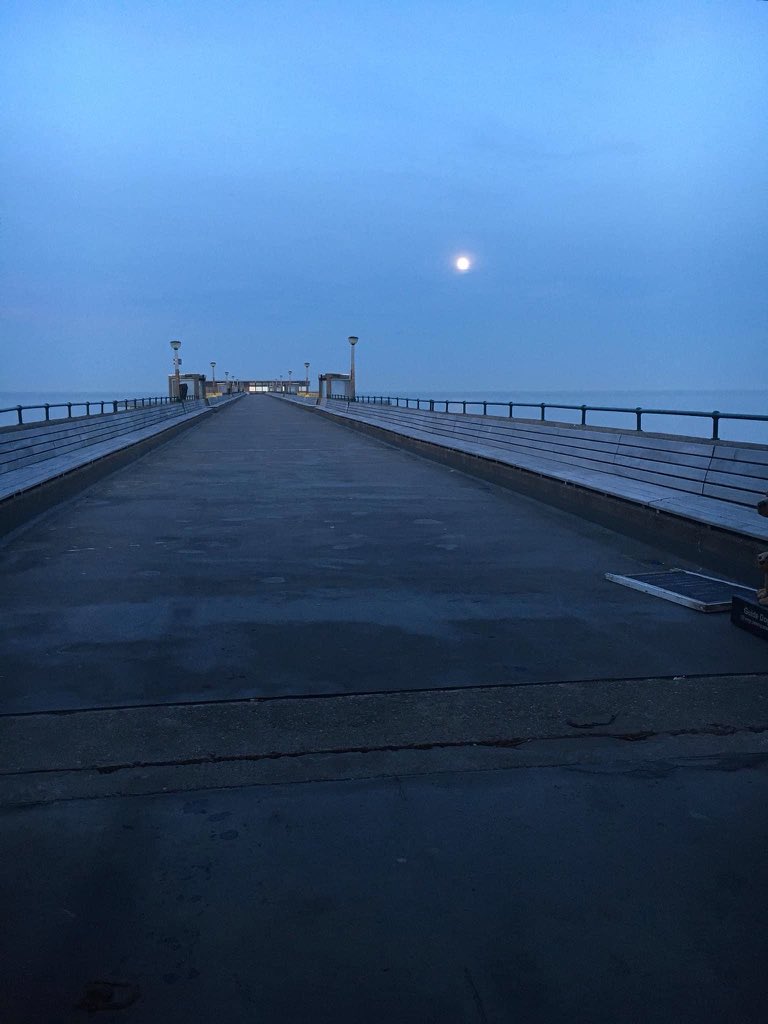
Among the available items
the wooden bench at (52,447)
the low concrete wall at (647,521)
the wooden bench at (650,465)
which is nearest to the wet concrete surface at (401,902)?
the low concrete wall at (647,521)

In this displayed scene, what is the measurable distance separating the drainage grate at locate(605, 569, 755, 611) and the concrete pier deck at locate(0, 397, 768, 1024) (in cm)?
26

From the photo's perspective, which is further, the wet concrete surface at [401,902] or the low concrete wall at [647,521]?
the low concrete wall at [647,521]

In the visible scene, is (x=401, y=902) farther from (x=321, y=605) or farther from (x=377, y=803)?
(x=321, y=605)

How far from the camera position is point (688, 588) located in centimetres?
746

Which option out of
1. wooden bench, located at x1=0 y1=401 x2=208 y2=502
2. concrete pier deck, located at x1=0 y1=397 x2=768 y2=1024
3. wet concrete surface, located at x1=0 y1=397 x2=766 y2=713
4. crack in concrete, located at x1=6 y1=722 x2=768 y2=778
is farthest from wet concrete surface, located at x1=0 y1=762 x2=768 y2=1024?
wooden bench, located at x1=0 y1=401 x2=208 y2=502

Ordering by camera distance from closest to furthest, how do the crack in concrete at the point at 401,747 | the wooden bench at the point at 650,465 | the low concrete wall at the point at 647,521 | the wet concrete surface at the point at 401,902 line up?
the wet concrete surface at the point at 401,902 → the crack in concrete at the point at 401,747 → the low concrete wall at the point at 647,521 → the wooden bench at the point at 650,465

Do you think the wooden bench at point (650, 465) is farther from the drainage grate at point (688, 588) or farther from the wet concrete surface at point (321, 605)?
the wet concrete surface at point (321, 605)

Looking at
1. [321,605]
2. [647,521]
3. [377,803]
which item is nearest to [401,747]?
[377,803]

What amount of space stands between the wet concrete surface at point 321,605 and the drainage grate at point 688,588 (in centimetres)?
16

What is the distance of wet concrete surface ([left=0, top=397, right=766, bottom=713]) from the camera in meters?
5.34

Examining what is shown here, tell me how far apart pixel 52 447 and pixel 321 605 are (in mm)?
10868

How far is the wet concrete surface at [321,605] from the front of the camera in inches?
210

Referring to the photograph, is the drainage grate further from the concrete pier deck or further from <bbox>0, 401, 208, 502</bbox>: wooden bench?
<bbox>0, 401, 208, 502</bbox>: wooden bench

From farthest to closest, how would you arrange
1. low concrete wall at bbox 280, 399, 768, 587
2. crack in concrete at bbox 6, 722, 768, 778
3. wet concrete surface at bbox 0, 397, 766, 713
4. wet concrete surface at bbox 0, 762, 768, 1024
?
low concrete wall at bbox 280, 399, 768, 587, wet concrete surface at bbox 0, 397, 766, 713, crack in concrete at bbox 6, 722, 768, 778, wet concrete surface at bbox 0, 762, 768, 1024
